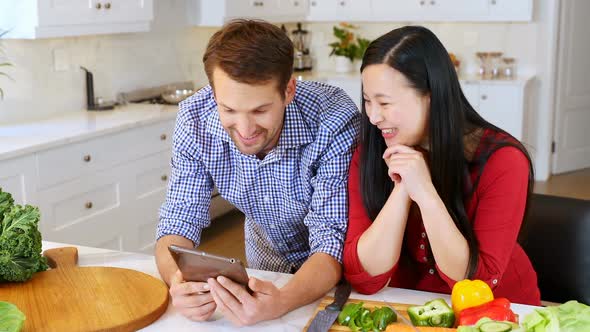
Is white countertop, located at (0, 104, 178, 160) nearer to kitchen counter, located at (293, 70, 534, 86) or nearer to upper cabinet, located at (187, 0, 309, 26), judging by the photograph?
upper cabinet, located at (187, 0, 309, 26)

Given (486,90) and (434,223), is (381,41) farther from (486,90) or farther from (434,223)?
(486,90)

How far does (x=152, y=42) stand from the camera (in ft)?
17.0

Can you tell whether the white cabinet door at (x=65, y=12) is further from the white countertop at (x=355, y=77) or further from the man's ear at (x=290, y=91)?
the man's ear at (x=290, y=91)

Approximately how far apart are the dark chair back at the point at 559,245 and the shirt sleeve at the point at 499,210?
22 cm

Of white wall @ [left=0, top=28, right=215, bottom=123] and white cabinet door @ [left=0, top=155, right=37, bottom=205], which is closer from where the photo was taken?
white cabinet door @ [left=0, top=155, right=37, bottom=205]

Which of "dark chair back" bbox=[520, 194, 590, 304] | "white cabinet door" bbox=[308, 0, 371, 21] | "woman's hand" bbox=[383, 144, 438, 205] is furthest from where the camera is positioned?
"white cabinet door" bbox=[308, 0, 371, 21]

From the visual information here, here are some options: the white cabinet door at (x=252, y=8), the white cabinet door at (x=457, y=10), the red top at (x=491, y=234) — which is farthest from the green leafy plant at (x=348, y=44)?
the red top at (x=491, y=234)

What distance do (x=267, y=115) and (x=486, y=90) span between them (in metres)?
4.59

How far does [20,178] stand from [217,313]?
77.8 inches

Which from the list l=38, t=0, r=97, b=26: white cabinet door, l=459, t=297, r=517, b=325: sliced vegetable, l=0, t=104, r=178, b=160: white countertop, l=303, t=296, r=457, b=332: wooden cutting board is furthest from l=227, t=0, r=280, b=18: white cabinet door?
l=459, t=297, r=517, b=325: sliced vegetable

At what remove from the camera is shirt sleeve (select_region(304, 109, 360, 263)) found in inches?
74.5

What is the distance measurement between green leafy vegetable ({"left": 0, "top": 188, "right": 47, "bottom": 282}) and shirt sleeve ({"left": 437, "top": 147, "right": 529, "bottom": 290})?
3.02 feet

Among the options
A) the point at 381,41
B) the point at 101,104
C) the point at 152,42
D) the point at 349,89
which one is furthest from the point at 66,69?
the point at 381,41

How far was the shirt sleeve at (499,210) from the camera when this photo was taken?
1791 millimetres
